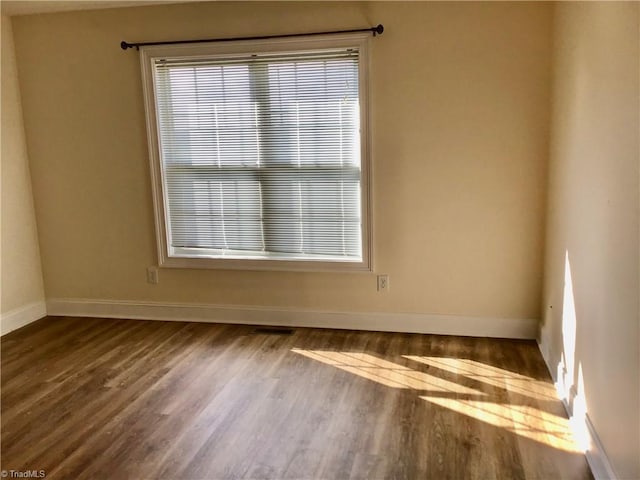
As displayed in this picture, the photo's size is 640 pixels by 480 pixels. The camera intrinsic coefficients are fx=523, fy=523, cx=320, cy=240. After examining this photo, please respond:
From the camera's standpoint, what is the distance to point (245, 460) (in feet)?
7.39

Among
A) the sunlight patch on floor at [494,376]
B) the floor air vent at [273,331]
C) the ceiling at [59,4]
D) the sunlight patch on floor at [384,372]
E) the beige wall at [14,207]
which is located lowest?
the sunlight patch on floor at [494,376]

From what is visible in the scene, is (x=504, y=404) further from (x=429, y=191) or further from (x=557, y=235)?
(x=429, y=191)

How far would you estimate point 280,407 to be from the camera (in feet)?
8.87

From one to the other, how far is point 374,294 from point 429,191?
2.74 ft

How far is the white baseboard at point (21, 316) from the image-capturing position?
3939 millimetres

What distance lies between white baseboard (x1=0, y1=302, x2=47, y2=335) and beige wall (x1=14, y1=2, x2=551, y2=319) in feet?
1.01

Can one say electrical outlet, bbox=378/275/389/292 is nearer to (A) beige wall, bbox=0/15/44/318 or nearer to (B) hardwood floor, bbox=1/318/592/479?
Result: (B) hardwood floor, bbox=1/318/592/479

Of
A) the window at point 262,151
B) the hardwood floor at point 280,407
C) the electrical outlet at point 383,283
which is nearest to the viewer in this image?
the hardwood floor at point 280,407

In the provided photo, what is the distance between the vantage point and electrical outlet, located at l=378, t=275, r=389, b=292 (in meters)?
3.74

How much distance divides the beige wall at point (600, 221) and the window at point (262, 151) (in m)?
1.28

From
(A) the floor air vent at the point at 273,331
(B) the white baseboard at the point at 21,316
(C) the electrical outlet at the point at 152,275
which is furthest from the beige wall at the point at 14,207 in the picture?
(A) the floor air vent at the point at 273,331

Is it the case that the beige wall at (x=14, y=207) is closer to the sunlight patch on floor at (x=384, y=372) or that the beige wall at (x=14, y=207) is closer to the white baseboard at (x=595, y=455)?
the sunlight patch on floor at (x=384, y=372)

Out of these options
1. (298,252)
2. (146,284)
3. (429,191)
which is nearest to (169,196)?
(146,284)

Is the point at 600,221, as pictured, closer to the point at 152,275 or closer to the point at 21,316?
the point at 152,275
